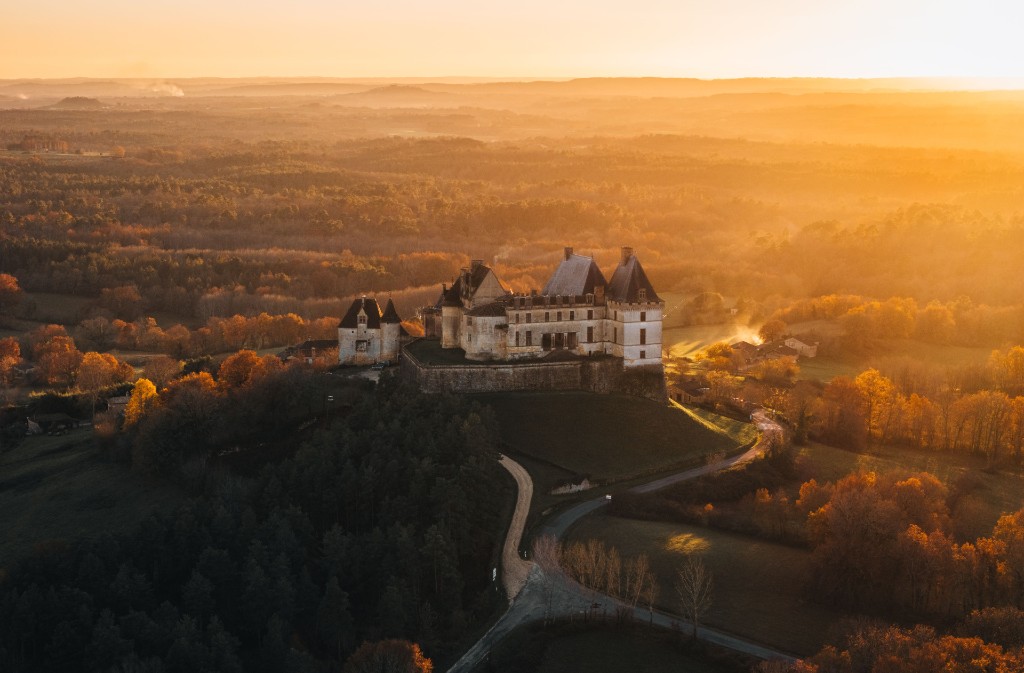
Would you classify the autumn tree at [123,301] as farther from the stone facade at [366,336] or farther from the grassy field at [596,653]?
the grassy field at [596,653]

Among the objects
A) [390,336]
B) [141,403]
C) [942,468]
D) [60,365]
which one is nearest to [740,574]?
[942,468]

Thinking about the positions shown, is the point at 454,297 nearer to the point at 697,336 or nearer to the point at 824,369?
the point at 824,369

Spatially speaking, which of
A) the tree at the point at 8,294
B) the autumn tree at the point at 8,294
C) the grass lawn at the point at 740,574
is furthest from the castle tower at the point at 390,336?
the tree at the point at 8,294

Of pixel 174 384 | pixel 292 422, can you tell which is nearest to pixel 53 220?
pixel 174 384

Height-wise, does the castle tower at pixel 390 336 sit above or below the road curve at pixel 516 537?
above

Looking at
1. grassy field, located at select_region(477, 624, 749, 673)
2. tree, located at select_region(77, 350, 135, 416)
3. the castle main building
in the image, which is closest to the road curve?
grassy field, located at select_region(477, 624, 749, 673)

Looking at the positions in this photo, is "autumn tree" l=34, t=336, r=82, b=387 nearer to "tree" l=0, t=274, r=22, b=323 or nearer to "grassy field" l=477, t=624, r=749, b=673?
"tree" l=0, t=274, r=22, b=323
